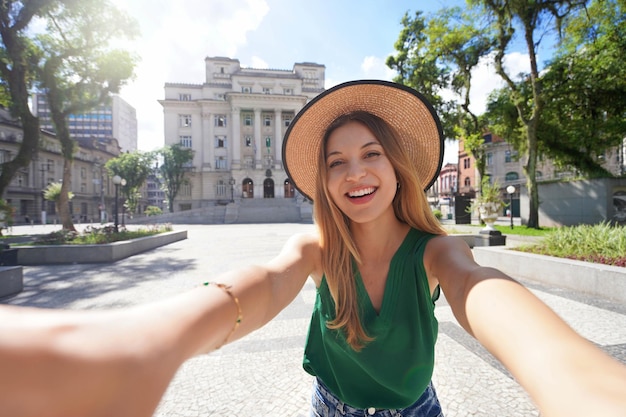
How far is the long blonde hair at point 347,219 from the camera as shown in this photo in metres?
1.22

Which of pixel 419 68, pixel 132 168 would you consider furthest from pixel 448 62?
pixel 132 168

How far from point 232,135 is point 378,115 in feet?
146

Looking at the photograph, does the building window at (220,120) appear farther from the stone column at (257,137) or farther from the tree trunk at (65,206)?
the tree trunk at (65,206)

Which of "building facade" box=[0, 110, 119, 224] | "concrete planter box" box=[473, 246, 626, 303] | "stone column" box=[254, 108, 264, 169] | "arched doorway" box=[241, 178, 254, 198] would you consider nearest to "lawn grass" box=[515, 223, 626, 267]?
"concrete planter box" box=[473, 246, 626, 303]

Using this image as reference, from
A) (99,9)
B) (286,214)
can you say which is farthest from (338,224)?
(286,214)

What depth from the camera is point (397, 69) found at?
771 inches

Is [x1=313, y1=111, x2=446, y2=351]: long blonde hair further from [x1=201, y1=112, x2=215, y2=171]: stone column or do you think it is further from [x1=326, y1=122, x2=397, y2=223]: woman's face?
[x1=201, y1=112, x2=215, y2=171]: stone column

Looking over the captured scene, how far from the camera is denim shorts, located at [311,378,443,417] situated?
1.23 meters

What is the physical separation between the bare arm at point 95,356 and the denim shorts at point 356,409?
85 cm

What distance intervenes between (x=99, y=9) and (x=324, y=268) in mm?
16689

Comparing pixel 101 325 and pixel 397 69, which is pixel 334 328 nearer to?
pixel 101 325

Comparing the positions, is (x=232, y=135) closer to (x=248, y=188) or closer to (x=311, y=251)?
(x=248, y=188)

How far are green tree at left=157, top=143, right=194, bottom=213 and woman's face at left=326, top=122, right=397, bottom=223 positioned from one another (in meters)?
43.0

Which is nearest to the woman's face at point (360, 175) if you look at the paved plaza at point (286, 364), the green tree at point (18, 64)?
the paved plaza at point (286, 364)
